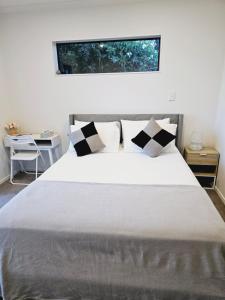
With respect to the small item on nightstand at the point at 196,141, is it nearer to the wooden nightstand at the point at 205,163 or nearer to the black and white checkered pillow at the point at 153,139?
the wooden nightstand at the point at 205,163

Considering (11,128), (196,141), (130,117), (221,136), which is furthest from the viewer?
(11,128)

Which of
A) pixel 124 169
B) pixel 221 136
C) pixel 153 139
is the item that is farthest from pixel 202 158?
pixel 124 169

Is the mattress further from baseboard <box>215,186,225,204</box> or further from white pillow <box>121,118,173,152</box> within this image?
baseboard <box>215,186,225,204</box>

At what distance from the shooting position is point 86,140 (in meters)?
→ 2.45

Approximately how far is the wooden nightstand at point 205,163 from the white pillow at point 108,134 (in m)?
0.98

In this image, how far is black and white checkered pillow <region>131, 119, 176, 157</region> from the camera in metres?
2.29

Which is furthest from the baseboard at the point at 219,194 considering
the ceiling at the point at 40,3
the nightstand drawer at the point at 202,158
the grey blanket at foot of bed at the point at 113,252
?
the ceiling at the point at 40,3

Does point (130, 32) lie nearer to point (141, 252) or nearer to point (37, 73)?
point (37, 73)

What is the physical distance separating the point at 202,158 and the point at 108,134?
4.21 ft

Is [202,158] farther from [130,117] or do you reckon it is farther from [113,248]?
[113,248]

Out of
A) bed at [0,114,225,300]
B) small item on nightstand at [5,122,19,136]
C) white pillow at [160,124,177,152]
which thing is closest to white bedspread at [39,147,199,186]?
white pillow at [160,124,177,152]

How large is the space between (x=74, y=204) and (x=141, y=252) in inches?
21.6

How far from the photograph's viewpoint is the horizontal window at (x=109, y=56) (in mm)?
2773

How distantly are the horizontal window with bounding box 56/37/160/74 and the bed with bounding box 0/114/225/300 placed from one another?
209 cm
